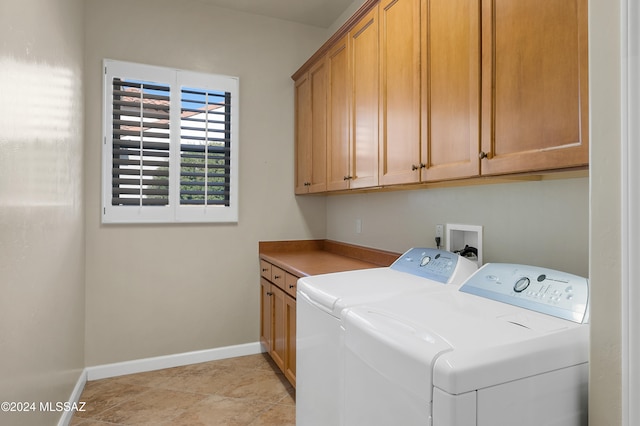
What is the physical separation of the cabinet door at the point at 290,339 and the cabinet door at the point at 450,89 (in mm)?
1203

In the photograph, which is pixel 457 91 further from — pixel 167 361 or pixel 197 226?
pixel 167 361

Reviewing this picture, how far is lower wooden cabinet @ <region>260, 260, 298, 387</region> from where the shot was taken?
2275 millimetres

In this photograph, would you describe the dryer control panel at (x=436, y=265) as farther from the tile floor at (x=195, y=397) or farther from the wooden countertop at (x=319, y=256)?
the tile floor at (x=195, y=397)

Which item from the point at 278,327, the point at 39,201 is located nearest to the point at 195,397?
the point at 278,327

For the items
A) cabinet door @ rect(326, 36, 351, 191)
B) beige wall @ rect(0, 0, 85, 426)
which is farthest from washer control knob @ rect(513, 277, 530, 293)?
beige wall @ rect(0, 0, 85, 426)

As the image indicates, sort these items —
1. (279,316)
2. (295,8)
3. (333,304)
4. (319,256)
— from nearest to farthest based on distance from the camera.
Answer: (333,304) → (279,316) → (319,256) → (295,8)

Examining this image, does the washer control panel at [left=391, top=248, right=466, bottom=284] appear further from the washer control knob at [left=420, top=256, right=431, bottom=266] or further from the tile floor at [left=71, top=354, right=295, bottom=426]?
the tile floor at [left=71, top=354, right=295, bottom=426]

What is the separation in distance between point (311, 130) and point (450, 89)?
5.10 ft

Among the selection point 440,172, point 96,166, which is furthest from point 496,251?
point 96,166

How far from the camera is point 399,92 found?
179 centimetres

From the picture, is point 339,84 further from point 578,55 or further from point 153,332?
point 153,332

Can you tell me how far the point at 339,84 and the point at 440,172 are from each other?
1.18 metres

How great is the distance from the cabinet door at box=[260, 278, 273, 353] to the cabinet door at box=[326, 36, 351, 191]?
38.7 inches

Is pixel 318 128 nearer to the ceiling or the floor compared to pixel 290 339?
nearer to the ceiling
